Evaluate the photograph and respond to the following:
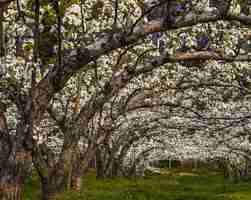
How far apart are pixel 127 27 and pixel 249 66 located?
9908mm

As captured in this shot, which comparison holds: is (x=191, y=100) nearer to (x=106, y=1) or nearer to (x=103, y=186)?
(x=103, y=186)

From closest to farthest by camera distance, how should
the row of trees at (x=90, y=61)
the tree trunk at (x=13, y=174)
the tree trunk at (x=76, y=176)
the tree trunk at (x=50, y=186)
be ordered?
the row of trees at (x=90, y=61)
the tree trunk at (x=13, y=174)
the tree trunk at (x=50, y=186)
the tree trunk at (x=76, y=176)

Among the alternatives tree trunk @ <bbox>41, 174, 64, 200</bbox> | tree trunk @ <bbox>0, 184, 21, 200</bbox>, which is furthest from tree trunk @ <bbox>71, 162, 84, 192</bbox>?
tree trunk @ <bbox>0, 184, 21, 200</bbox>

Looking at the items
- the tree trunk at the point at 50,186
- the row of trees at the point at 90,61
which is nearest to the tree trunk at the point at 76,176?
the row of trees at the point at 90,61

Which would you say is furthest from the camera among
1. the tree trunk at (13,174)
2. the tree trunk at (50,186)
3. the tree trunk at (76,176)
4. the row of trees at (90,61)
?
the tree trunk at (76,176)

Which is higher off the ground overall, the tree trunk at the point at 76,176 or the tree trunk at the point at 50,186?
the tree trunk at the point at 76,176

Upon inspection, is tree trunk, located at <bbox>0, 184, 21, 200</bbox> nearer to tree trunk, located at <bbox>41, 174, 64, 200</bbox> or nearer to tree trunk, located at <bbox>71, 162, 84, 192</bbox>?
tree trunk, located at <bbox>41, 174, 64, 200</bbox>

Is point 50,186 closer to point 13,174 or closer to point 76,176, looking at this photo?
point 13,174

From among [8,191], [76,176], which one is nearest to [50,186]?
[8,191]

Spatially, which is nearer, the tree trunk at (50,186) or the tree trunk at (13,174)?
the tree trunk at (13,174)

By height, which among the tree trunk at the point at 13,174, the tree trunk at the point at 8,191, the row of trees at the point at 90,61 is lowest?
the tree trunk at the point at 8,191

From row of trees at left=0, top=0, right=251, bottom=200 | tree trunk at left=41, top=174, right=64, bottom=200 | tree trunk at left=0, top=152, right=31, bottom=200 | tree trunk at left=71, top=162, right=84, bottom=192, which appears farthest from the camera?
tree trunk at left=71, top=162, right=84, bottom=192

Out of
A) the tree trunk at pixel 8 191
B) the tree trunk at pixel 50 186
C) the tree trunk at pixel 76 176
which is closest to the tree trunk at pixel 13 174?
the tree trunk at pixel 8 191

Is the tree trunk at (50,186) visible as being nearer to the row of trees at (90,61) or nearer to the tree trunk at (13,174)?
the row of trees at (90,61)
